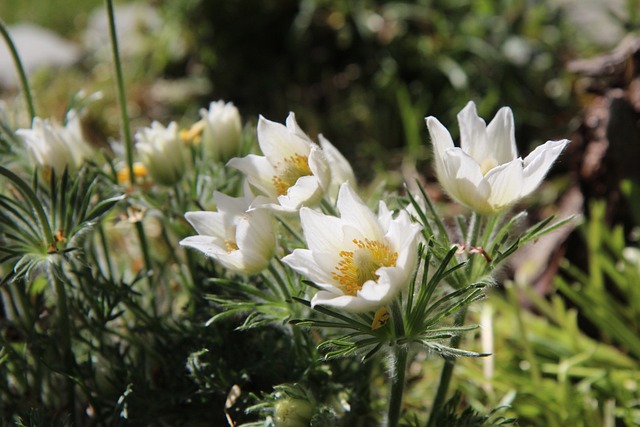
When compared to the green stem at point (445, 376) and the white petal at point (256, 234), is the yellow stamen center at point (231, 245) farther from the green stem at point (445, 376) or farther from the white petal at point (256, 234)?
the green stem at point (445, 376)

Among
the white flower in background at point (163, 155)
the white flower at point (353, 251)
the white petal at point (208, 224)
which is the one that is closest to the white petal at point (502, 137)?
the white flower at point (353, 251)

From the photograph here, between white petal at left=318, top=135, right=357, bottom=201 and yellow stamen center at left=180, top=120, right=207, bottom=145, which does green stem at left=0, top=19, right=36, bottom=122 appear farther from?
white petal at left=318, top=135, right=357, bottom=201

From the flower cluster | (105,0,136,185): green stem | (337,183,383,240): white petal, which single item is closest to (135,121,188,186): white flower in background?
(105,0,136,185): green stem

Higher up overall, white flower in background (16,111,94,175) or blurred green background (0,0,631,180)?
white flower in background (16,111,94,175)

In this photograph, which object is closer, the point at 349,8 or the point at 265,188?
the point at 265,188

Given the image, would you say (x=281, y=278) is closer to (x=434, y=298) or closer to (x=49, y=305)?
Answer: (x=434, y=298)

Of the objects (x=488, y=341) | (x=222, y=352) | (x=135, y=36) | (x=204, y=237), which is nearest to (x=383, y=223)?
(x=204, y=237)
